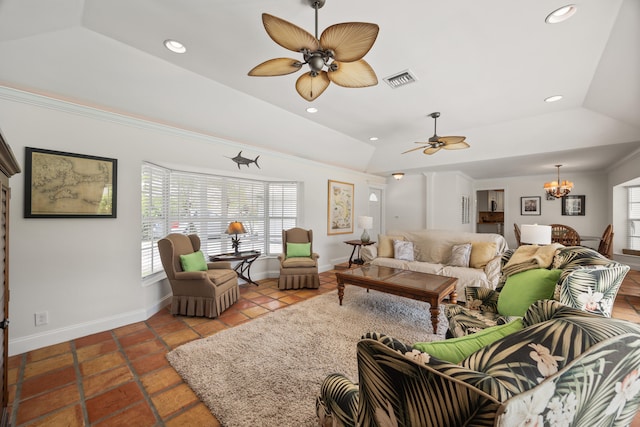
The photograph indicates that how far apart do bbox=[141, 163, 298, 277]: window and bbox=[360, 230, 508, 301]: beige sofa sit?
6.28 ft

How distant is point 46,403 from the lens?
1.75 metres

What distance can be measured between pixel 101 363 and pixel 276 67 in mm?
2872

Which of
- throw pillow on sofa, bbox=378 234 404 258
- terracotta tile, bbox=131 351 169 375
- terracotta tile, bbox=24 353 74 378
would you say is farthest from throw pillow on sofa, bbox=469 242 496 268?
terracotta tile, bbox=24 353 74 378

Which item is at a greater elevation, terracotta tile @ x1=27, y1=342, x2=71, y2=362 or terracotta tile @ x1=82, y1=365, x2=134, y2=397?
terracotta tile @ x1=27, y1=342, x2=71, y2=362

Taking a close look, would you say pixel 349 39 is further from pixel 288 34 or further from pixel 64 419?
pixel 64 419

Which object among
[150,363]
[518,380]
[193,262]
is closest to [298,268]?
[193,262]

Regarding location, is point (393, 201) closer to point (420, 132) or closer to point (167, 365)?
point (420, 132)

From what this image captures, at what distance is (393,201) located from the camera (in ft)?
24.3

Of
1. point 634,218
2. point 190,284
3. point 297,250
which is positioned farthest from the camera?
point 634,218

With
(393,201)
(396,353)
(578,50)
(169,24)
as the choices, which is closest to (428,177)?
(393,201)

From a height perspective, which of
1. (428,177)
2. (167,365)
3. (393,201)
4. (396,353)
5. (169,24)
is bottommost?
(167,365)

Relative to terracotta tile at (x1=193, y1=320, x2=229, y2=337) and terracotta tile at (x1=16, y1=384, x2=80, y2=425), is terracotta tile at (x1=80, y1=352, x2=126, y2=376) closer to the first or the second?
terracotta tile at (x1=16, y1=384, x2=80, y2=425)

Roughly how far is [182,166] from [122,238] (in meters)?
1.21

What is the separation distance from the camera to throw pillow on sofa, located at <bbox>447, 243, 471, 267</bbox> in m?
3.85
